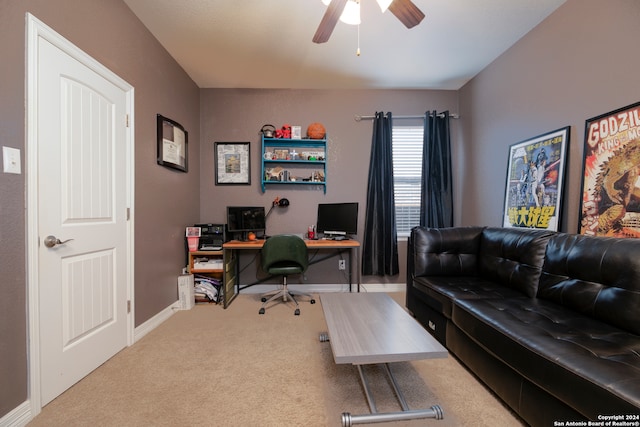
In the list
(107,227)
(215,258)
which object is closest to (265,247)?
(215,258)

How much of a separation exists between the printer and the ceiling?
182cm

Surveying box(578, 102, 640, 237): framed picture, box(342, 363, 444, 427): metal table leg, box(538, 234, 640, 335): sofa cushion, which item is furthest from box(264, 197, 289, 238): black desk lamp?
box(578, 102, 640, 237): framed picture

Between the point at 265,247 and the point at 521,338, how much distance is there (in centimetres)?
218

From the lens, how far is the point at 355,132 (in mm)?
3418

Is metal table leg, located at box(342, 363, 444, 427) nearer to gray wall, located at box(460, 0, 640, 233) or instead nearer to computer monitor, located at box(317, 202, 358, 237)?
gray wall, located at box(460, 0, 640, 233)

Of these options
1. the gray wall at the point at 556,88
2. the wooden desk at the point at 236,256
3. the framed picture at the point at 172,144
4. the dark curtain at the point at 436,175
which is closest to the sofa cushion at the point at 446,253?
the gray wall at the point at 556,88

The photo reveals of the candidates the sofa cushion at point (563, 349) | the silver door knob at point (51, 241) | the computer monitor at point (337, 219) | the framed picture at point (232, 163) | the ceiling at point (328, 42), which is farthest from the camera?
the framed picture at point (232, 163)

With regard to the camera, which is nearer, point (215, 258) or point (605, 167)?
point (605, 167)

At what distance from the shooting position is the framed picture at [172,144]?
8.02 ft

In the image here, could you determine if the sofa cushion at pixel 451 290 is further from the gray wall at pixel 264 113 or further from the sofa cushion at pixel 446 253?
the gray wall at pixel 264 113

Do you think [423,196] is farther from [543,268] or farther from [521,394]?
[521,394]

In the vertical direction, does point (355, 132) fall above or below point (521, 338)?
above

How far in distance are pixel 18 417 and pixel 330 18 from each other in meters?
2.79

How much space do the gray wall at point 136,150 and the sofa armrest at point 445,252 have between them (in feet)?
8.13
